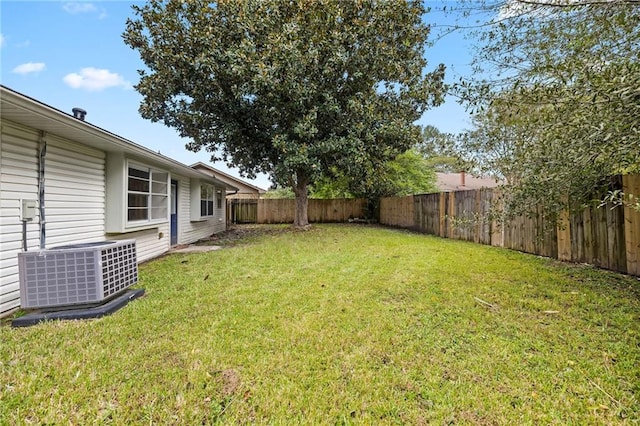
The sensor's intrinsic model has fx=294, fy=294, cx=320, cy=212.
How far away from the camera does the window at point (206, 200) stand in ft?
36.0

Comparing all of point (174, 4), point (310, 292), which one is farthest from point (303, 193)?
point (310, 292)

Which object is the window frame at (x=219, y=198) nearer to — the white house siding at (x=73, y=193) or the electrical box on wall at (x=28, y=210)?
the white house siding at (x=73, y=193)

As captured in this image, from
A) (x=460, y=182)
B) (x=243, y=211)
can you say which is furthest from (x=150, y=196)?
(x=460, y=182)

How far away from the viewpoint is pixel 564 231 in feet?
A: 18.9

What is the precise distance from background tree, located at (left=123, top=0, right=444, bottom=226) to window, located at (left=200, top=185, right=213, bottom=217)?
1.87 meters

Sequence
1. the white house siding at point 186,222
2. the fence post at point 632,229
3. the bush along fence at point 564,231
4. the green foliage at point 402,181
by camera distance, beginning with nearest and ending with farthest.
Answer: the fence post at point 632,229
the bush along fence at point 564,231
the white house siding at point 186,222
the green foliage at point 402,181

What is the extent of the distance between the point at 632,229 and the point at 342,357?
511cm

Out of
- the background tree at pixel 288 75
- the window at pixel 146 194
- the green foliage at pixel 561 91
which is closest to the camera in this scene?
the green foliage at pixel 561 91

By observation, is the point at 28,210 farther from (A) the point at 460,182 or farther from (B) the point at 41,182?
(A) the point at 460,182

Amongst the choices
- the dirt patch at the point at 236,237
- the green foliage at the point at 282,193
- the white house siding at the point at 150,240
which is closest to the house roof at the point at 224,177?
the green foliage at the point at 282,193

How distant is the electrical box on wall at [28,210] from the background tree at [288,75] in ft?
19.9

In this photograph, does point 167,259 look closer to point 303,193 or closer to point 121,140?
point 121,140

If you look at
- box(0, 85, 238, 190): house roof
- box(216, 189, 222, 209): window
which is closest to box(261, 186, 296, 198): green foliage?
box(216, 189, 222, 209): window

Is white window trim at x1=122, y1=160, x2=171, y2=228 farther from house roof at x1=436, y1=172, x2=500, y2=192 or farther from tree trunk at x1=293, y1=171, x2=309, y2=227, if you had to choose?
house roof at x1=436, y1=172, x2=500, y2=192
